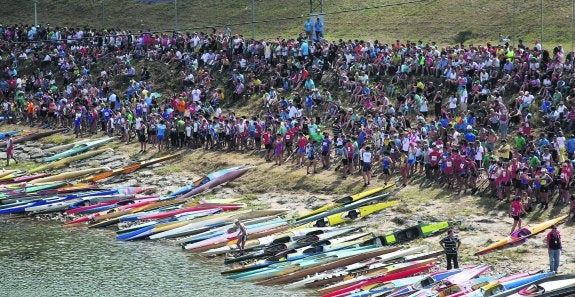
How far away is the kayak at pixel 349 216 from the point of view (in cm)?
3434

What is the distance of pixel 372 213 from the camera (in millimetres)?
34938

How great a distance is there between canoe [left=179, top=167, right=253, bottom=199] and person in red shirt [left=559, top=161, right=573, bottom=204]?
1280 cm

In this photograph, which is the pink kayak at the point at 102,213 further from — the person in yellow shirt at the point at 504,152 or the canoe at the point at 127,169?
the person in yellow shirt at the point at 504,152

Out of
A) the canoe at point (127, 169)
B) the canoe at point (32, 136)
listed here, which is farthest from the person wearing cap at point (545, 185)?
the canoe at point (32, 136)

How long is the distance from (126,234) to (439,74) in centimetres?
1550

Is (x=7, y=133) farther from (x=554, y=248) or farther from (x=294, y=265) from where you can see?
(x=554, y=248)

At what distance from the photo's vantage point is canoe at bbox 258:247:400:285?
1185 inches

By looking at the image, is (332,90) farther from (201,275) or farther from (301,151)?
(201,275)

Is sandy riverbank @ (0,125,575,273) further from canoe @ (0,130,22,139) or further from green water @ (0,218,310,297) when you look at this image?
green water @ (0,218,310,297)

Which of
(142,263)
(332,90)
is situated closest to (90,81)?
(332,90)

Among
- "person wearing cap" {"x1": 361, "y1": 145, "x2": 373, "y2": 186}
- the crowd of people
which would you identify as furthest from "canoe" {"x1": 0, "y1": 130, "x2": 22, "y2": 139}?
"person wearing cap" {"x1": 361, "y1": 145, "x2": 373, "y2": 186}

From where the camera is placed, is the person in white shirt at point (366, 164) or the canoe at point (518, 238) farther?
the person in white shirt at point (366, 164)

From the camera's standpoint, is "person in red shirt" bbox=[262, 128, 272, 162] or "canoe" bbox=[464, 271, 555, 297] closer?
"canoe" bbox=[464, 271, 555, 297]

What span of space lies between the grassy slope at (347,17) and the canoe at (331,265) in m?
23.1
